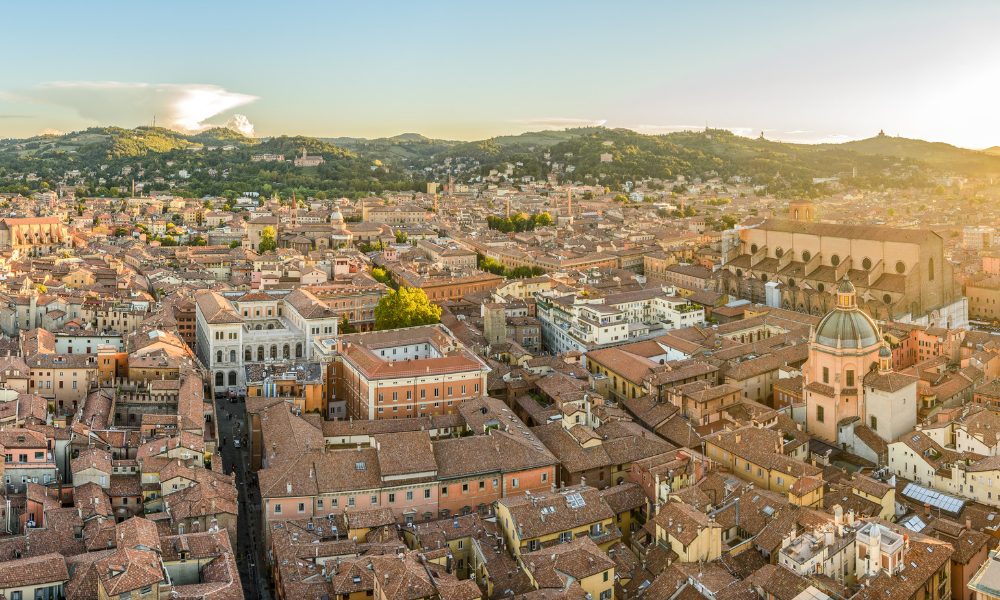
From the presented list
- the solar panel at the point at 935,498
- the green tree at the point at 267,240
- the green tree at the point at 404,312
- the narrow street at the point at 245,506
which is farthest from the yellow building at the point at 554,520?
the green tree at the point at 267,240

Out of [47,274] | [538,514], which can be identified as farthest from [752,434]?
[47,274]

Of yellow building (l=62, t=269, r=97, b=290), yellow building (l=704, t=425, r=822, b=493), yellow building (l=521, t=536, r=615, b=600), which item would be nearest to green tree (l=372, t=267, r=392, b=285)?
yellow building (l=62, t=269, r=97, b=290)

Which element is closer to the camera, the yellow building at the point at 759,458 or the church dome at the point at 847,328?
the yellow building at the point at 759,458

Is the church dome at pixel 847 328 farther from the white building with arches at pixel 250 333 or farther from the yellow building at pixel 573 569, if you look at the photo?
the white building with arches at pixel 250 333

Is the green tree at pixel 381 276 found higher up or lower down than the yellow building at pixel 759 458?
higher up

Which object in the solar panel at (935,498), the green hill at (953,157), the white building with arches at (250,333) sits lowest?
the solar panel at (935,498)

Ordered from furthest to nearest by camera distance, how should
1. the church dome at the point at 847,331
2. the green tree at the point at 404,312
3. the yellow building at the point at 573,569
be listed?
the green tree at the point at 404,312 → the church dome at the point at 847,331 → the yellow building at the point at 573,569
